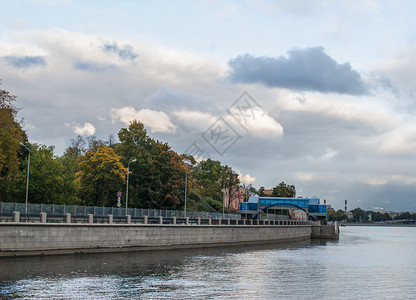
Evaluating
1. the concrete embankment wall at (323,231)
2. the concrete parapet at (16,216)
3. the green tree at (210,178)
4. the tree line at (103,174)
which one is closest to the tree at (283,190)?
the green tree at (210,178)

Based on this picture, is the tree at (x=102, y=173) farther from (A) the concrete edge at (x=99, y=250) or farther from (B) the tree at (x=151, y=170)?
(A) the concrete edge at (x=99, y=250)

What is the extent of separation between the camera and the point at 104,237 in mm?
51469

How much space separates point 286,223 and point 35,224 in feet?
231

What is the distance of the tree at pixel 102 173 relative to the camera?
7844 cm

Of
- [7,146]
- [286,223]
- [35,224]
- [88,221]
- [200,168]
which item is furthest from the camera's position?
[200,168]

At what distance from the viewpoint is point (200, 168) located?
164m

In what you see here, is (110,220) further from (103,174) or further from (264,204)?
(264,204)

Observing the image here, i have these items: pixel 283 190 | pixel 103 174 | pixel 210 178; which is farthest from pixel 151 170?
pixel 283 190

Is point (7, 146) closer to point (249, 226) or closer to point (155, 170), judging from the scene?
point (155, 170)

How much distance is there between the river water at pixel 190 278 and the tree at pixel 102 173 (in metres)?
27.7

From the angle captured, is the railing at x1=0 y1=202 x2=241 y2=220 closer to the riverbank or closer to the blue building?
the riverbank

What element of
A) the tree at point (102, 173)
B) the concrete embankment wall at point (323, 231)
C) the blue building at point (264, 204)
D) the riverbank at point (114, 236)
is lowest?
the concrete embankment wall at point (323, 231)

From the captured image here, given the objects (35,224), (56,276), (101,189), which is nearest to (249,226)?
(101,189)

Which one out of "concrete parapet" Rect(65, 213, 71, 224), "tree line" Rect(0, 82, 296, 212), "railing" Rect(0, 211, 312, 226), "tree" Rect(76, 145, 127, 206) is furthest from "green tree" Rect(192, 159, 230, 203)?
"concrete parapet" Rect(65, 213, 71, 224)
